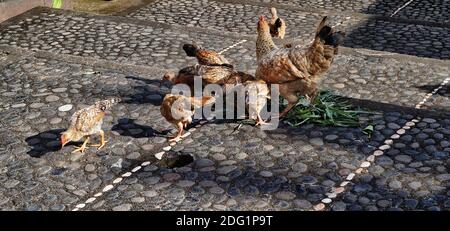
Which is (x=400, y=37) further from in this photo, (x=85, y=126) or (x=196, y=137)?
(x=85, y=126)

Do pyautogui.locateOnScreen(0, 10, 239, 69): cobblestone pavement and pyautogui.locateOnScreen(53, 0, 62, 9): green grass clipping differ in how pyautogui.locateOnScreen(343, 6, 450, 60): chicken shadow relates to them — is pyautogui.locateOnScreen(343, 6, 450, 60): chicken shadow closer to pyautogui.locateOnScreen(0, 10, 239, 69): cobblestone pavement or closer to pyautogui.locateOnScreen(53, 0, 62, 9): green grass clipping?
pyautogui.locateOnScreen(0, 10, 239, 69): cobblestone pavement

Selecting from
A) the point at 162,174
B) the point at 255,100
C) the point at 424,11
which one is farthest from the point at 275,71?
the point at 424,11

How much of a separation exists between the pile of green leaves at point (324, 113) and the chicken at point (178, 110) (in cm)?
99

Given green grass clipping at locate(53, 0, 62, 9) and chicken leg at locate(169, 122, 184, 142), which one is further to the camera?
green grass clipping at locate(53, 0, 62, 9)

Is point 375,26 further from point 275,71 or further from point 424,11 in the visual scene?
point 275,71

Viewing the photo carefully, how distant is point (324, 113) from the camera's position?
6.76 m

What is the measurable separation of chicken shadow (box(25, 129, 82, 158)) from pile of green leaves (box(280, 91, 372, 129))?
6.89 feet

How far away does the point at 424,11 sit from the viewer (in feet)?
36.8

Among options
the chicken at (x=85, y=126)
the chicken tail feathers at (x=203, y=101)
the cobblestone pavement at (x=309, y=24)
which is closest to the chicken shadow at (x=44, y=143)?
the chicken at (x=85, y=126)

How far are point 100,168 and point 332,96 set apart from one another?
2.68 metres

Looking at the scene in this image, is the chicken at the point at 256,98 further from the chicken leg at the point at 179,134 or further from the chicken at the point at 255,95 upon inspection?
the chicken leg at the point at 179,134

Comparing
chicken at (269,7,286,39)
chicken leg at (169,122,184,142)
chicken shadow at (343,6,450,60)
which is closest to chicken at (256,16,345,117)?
chicken leg at (169,122,184,142)

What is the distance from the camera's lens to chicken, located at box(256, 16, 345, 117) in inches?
247

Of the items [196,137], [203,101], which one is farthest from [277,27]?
[196,137]
